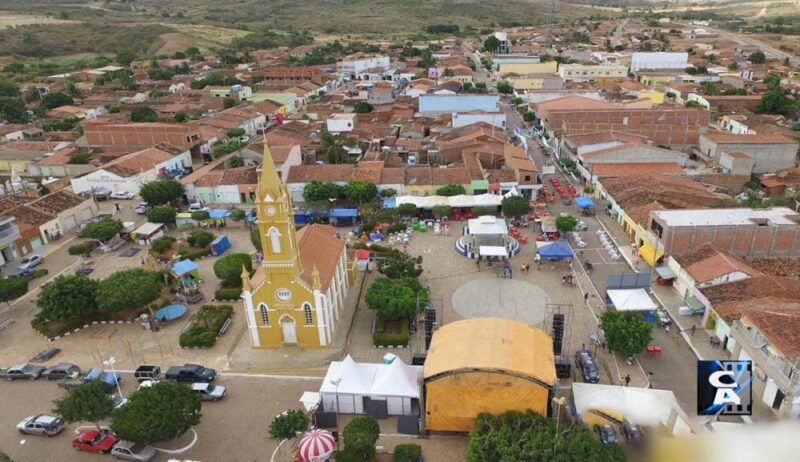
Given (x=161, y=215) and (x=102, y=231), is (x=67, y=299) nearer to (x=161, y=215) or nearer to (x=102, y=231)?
(x=102, y=231)

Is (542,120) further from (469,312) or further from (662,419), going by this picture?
A: (662,419)

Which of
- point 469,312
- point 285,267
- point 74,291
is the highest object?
point 285,267

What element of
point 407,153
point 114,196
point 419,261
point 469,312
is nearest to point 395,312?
point 469,312

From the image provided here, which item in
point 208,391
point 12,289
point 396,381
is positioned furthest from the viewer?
point 12,289

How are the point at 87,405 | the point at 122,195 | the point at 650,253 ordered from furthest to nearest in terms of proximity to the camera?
the point at 122,195
the point at 650,253
the point at 87,405

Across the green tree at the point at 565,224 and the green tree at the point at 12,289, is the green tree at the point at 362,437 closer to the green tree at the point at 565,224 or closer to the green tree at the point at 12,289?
the green tree at the point at 565,224

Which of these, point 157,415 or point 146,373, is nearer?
point 157,415

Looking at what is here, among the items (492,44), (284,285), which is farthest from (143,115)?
(492,44)
